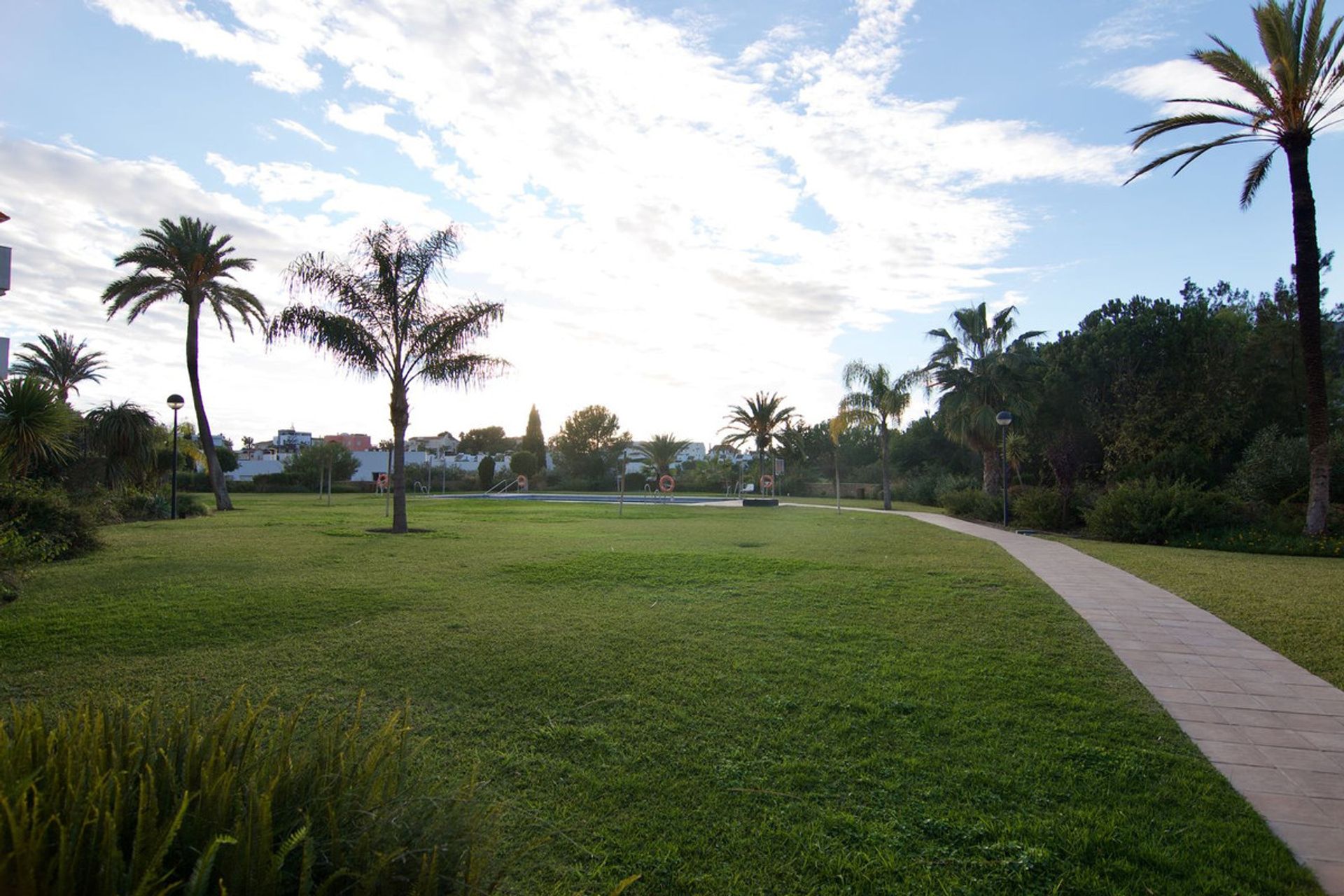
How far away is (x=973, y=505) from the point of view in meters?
24.5

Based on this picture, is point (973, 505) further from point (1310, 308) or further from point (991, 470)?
point (1310, 308)

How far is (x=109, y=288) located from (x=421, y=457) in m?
54.6

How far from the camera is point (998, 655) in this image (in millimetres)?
5910

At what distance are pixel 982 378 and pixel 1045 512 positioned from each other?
31.3 ft

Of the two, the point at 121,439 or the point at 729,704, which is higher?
the point at 121,439

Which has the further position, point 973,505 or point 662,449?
point 662,449

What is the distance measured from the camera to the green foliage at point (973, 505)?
2280 cm

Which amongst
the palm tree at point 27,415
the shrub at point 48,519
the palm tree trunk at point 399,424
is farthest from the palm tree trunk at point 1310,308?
the palm tree at point 27,415

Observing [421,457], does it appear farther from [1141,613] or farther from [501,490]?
[1141,613]

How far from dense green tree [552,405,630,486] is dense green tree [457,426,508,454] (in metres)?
20.0

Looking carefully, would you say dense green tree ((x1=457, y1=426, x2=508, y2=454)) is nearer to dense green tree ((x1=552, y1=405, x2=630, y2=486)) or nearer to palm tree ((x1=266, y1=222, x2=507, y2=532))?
dense green tree ((x1=552, y1=405, x2=630, y2=486))

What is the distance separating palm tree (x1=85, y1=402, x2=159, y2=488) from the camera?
20106 millimetres

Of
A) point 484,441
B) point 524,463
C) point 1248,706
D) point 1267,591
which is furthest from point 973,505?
point 484,441

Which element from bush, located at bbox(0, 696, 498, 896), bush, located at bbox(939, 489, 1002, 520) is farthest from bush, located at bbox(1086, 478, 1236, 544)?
bush, located at bbox(0, 696, 498, 896)
